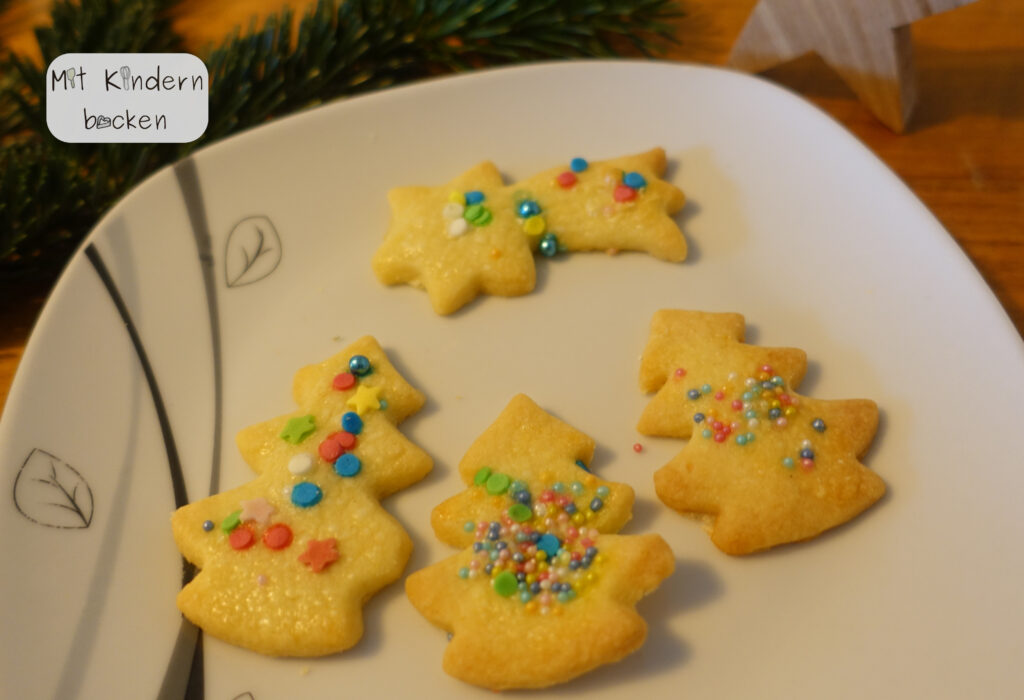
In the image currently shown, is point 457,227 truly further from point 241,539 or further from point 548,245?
point 241,539

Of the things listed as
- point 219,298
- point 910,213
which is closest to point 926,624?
point 910,213

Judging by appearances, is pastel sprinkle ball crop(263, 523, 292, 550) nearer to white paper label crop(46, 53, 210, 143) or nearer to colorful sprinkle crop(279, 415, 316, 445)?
colorful sprinkle crop(279, 415, 316, 445)

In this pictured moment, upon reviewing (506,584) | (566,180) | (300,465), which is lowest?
(506,584)

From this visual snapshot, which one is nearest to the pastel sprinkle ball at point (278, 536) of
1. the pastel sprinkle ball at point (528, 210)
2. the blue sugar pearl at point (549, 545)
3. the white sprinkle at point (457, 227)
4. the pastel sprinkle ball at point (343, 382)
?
the pastel sprinkle ball at point (343, 382)

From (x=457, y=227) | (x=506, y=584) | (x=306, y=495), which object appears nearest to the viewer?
(x=506, y=584)

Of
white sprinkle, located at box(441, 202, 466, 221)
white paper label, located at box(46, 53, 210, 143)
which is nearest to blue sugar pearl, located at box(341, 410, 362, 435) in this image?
white sprinkle, located at box(441, 202, 466, 221)

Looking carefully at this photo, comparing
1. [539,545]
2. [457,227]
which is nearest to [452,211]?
[457,227]

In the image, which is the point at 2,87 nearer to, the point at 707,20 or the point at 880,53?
the point at 707,20
